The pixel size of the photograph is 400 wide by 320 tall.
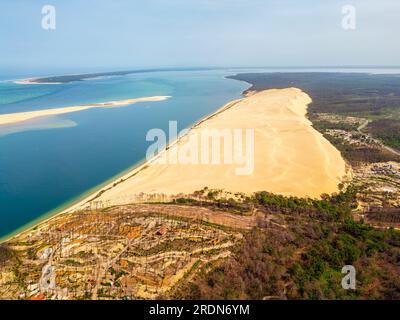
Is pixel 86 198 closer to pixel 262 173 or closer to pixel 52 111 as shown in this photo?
pixel 262 173

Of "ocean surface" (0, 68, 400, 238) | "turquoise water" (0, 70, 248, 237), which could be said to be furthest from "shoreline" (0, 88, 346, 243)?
"turquoise water" (0, 70, 248, 237)

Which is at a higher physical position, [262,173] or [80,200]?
[262,173]

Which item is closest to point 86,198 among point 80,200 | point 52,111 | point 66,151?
point 80,200

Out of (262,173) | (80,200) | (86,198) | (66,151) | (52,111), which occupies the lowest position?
(80,200)

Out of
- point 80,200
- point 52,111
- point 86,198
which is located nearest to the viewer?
point 80,200

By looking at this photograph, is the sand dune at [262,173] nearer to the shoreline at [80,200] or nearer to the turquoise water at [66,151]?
the shoreline at [80,200]

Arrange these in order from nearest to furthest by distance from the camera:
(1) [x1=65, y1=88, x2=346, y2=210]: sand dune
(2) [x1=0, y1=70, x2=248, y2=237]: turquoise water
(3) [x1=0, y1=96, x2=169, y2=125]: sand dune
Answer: (1) [x1=65, y1=88, x2=346, y2=210]: sand dune < (2) [x1=0, y1=70, x2=248, y2=237]: turquoise water < (3) [x1=0, y1=96, x2=169, y2=125]: sand dune

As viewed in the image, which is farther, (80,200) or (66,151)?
(66,151)

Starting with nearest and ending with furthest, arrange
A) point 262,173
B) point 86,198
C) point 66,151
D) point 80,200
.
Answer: point 80,200 → point 86,198 → point 262,173 → point 66,151

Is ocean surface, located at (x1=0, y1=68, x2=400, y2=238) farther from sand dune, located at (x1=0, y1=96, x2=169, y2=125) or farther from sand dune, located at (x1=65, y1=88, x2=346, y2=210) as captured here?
sand dune, located at (x1=0, y1=96, x2=169, y2=125)

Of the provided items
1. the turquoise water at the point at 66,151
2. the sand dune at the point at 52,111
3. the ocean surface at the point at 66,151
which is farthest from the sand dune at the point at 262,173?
the sand dune at the point at 52,111
